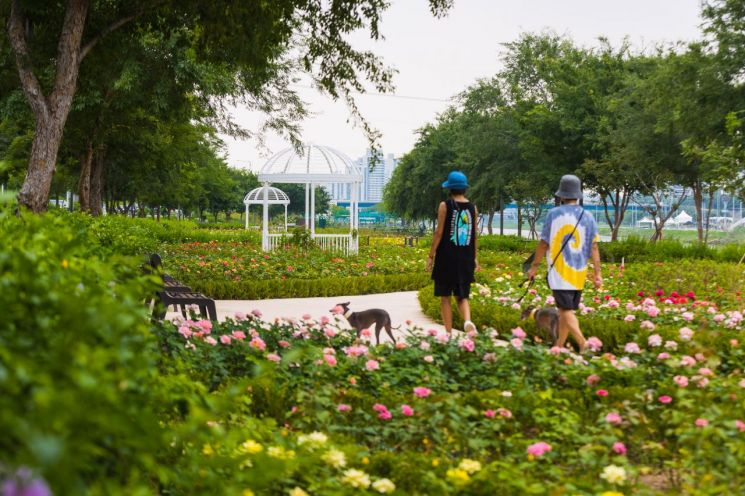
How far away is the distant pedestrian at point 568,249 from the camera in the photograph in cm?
670

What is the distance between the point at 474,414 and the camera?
4.20 m

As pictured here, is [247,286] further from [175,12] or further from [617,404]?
[617,404]

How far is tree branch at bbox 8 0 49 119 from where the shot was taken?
9.85 m

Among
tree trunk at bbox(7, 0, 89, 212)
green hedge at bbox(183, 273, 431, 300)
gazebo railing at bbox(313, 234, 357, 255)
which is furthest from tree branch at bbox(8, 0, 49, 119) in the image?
gazebo railing at bbox(313, 234, 357, 255)

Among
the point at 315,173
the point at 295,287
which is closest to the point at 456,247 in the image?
the point at 295,287

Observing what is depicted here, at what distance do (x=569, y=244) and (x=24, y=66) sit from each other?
23.0 feet

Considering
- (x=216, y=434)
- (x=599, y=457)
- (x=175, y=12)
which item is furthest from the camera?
(x=175, y=12)

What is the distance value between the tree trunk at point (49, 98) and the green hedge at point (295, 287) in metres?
4.05

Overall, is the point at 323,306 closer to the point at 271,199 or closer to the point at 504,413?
the point at 504,413

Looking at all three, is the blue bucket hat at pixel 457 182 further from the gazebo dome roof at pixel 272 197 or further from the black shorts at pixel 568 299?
the gazebo dome roof at pixel 272 197

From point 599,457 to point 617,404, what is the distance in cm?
92

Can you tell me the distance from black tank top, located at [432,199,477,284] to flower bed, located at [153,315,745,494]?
1.41 metres

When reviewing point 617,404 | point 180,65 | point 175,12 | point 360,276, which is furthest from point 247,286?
point 617,404

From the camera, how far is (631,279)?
45.2 ft
